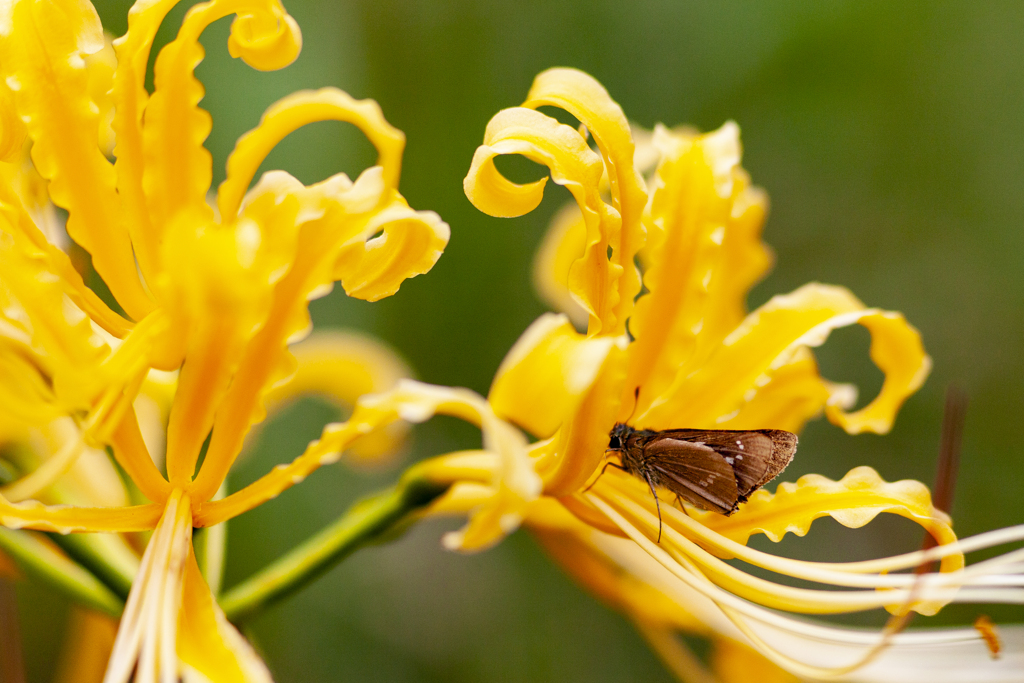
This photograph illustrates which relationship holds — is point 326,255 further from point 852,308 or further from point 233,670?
point 852,308

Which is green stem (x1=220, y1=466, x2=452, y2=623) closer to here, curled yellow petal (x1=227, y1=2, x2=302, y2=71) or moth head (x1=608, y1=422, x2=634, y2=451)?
moth head (x1=608, y1=422, x2=634, y2=451)

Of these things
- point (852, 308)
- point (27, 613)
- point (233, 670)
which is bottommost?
point (233, 670)

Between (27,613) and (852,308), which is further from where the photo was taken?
(27,613)

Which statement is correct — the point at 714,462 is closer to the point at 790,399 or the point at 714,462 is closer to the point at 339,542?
the point at 790,399

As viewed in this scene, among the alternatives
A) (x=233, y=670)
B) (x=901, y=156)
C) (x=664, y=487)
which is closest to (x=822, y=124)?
(x=901, y=156)

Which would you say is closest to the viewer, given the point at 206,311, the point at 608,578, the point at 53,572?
the point at 206,311

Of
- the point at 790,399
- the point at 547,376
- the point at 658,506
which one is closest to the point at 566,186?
the point at 547,376

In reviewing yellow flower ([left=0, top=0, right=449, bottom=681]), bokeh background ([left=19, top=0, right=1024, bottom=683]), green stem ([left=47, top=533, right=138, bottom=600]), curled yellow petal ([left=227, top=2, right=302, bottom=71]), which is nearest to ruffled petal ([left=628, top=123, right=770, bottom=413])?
yellow flower ([left=0, top=0, right=449, bottom=681])
